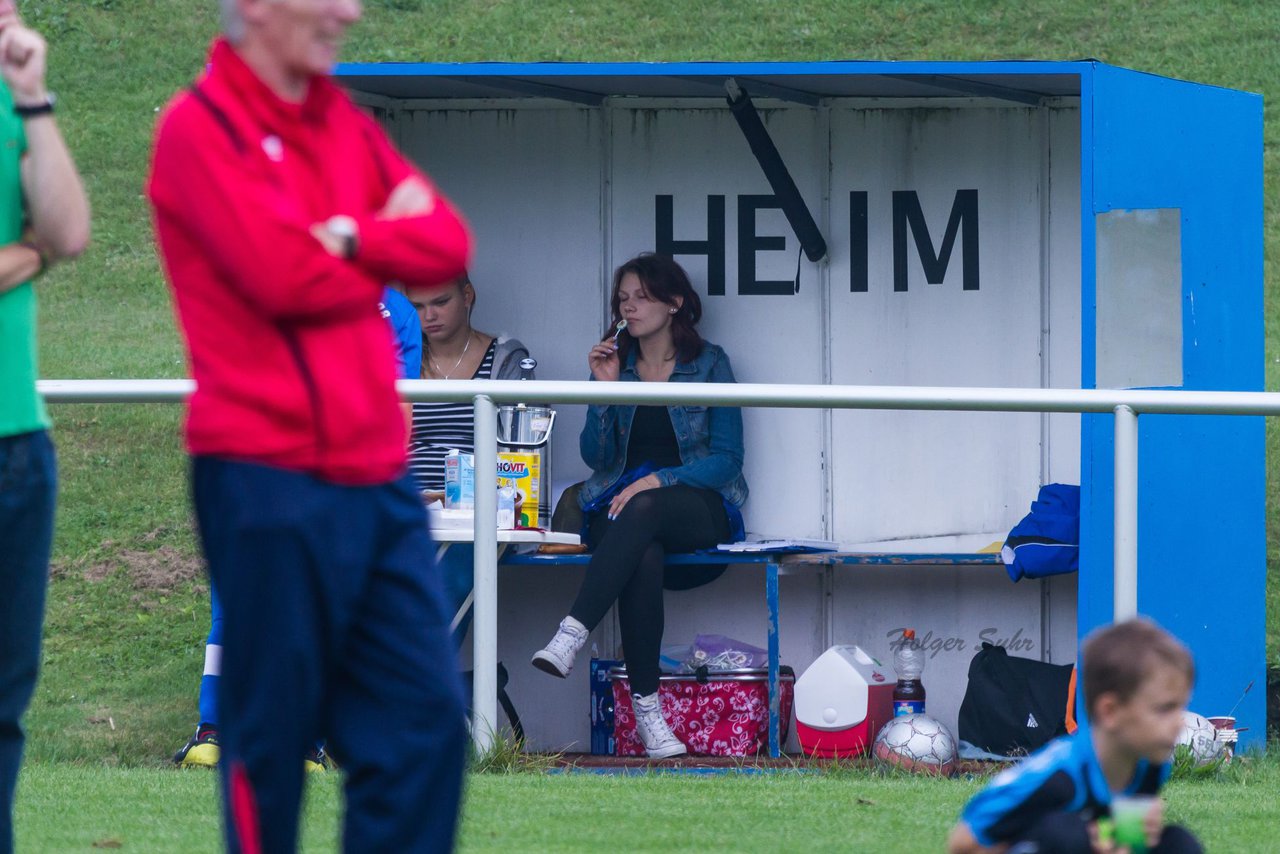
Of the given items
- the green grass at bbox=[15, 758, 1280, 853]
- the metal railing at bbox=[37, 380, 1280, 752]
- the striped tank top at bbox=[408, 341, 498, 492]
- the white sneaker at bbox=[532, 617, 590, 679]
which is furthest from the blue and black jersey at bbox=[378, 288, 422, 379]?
the green grass at bbox=[15, 758, 1280, 853]

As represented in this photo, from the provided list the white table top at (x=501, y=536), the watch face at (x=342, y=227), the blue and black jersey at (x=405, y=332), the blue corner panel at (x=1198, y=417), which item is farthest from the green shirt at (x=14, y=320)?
the blue corner panel at (x=1198, y=417)

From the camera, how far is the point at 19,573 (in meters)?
2.96

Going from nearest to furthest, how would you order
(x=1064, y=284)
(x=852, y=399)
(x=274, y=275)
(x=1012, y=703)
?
(x=274, y=275) → (x=852, y=399) → (x=1012, y=703) → (x=1064, y=284)

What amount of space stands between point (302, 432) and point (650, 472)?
15.1 ft

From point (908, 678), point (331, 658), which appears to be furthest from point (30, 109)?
point (908, 678)

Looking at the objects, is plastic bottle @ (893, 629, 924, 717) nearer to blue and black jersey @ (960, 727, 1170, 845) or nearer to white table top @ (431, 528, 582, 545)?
white table top @ (431, 528, 582, 545)

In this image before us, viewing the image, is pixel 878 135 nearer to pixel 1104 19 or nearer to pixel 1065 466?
pixel 1065 466

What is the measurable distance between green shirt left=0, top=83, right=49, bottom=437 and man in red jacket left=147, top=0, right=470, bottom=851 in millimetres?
460

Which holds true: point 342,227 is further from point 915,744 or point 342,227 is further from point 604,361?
point 604,361

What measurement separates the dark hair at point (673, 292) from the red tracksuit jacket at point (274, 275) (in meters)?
4.58

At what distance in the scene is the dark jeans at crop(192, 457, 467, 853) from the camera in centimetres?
251

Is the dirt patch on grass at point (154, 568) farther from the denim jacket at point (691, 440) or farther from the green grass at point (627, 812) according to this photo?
the green grass at point (627, 812)

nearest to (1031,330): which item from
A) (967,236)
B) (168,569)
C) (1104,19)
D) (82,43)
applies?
(967,236)

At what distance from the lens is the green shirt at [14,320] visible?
291cm
